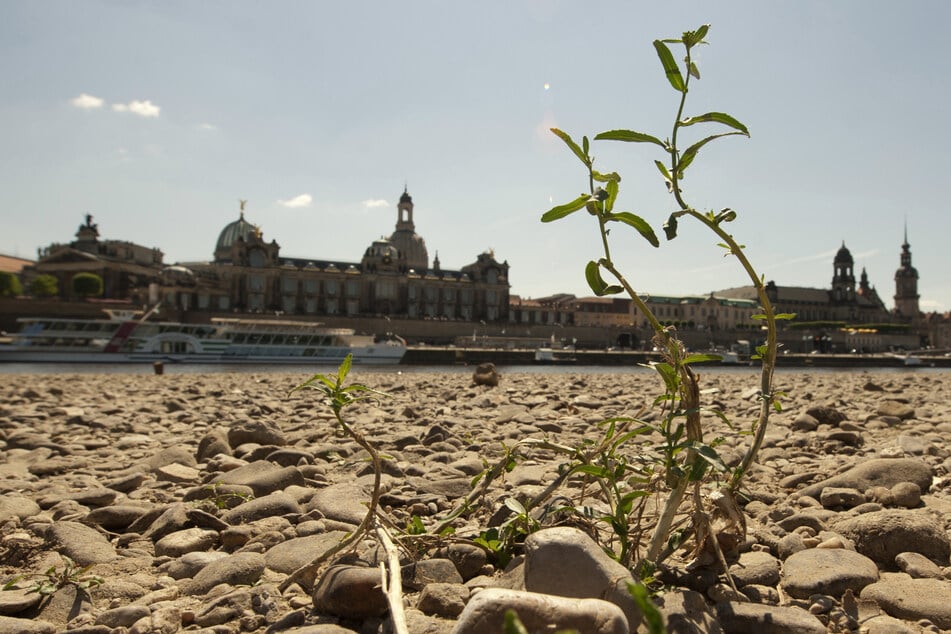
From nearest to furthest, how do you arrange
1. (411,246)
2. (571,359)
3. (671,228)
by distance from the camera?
(671,228) < (571,359) < (411,246)

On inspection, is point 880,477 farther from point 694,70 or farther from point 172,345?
point 172,345

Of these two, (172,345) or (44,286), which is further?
(44,286)

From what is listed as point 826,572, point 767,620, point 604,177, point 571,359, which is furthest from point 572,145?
point 571,359

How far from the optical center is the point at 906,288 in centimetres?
13000

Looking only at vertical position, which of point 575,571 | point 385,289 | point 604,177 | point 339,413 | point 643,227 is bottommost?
point 575,571

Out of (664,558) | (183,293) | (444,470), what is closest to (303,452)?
(444,470)

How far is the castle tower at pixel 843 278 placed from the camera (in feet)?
396

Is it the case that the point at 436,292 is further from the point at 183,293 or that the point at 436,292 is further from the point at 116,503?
the point at 116,503

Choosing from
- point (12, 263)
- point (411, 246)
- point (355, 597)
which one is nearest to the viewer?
point (355, 597)

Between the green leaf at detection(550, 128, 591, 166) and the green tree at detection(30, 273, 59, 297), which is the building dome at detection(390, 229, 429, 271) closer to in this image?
the green tree at detection(30, 273, 59, 297)

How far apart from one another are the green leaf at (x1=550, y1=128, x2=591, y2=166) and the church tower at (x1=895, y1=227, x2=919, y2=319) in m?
156

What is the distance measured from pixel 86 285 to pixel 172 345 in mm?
47529

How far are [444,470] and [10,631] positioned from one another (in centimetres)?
264

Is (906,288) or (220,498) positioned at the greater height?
(906,288)
